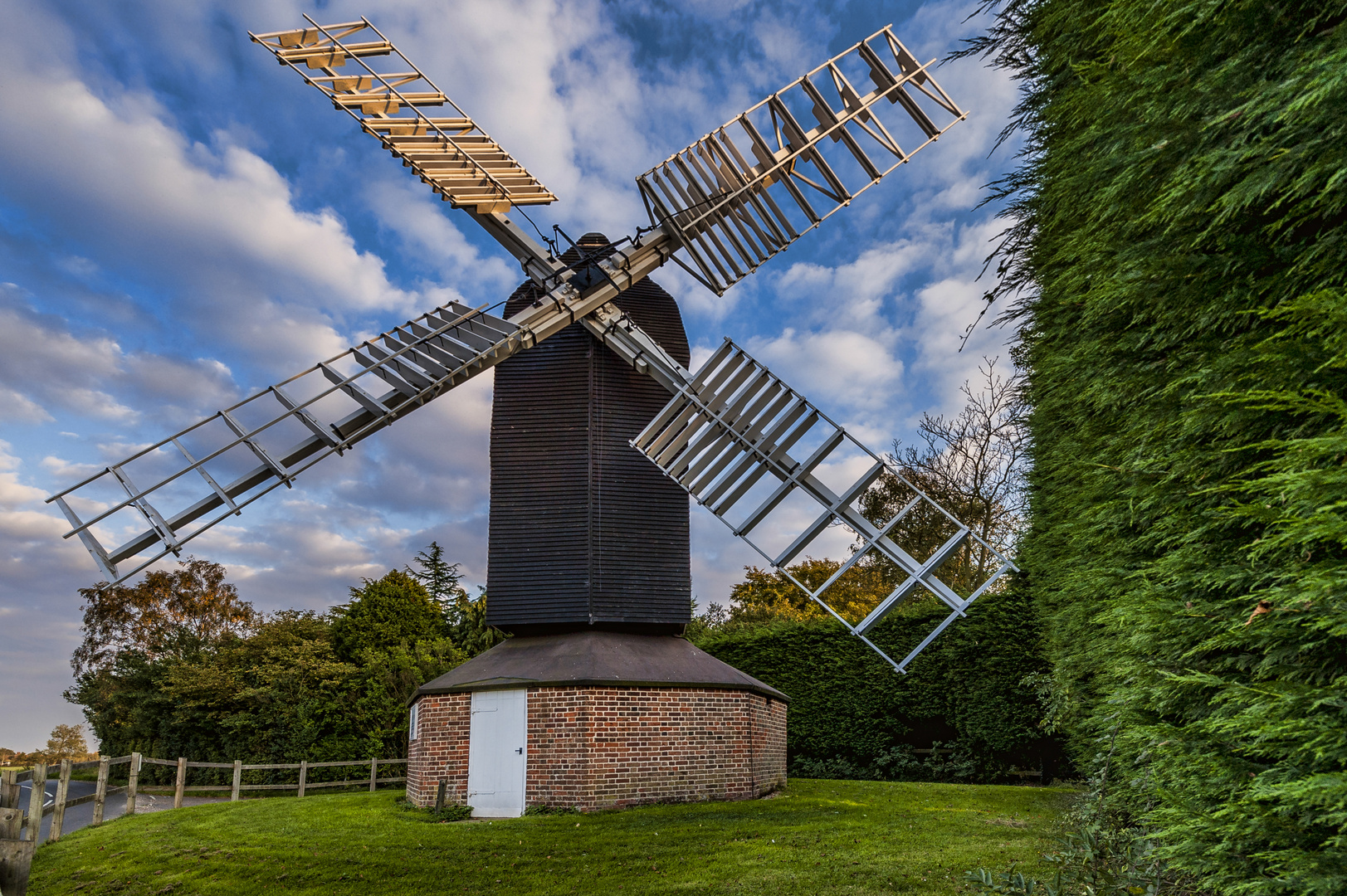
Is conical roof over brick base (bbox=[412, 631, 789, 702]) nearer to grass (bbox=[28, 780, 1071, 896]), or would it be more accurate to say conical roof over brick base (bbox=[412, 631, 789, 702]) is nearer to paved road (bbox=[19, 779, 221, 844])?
grass (bbox=[28, 780, 1071, 896])

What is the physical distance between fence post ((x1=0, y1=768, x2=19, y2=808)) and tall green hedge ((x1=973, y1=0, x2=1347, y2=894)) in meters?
7.61

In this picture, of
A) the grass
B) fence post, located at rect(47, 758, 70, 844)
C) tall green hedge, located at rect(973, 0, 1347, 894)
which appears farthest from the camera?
fence post, located at rect(47, 758, 70, 844)

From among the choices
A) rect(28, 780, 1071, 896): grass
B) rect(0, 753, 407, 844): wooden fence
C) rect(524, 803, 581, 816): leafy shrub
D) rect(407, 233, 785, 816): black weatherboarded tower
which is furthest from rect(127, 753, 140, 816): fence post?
rect(524, 803, 581, 816): leafy shrub

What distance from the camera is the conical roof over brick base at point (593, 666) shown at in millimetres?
10188

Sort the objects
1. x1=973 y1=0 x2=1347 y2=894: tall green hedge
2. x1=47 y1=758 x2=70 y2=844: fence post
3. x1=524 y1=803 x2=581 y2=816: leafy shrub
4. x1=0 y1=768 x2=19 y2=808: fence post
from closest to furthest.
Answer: x1=973 y1=0 x2=1347 y2=894: tall green hedge
x1=0 y1=768 x2=19 y2=808: fence post
x1=47 y1=758 x2=70 y2=844: fence post
x1=524 y1=803 x2=581 y2=816: leafy shrub

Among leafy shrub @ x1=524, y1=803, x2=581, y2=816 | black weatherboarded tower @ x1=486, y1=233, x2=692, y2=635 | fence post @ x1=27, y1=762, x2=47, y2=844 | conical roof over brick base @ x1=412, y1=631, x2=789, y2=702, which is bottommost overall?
leafy shrub @ x1=524, y1=803, x2=581, y2=816

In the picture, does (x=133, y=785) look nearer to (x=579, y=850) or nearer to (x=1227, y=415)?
(x=579, y=850)

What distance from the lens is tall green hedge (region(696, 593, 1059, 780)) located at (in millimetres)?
13242

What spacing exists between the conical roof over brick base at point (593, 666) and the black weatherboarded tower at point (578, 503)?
0.79 feet

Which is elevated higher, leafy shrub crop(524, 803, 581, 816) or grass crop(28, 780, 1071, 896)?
leafy shrub crop(524, 803, 581, 816)

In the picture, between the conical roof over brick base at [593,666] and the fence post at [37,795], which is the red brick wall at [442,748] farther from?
the fence post at [37,795]

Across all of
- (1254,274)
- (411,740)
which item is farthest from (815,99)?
(411,740)

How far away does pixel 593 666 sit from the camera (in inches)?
Result: 404

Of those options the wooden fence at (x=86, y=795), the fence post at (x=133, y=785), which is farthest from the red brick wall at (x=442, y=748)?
the fence post at (x=133, y=785)
